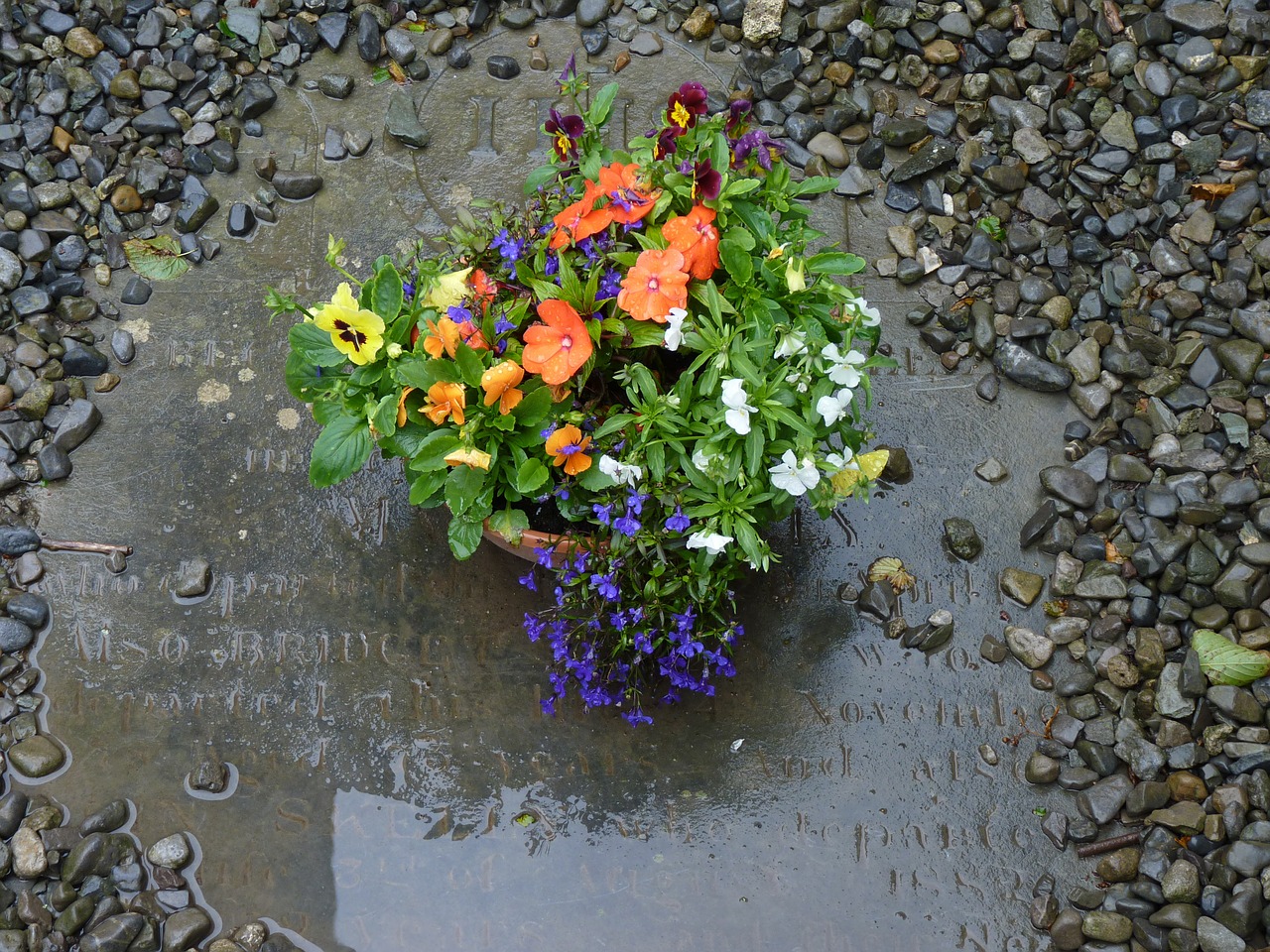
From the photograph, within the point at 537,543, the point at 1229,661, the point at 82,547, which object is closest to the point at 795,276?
the point at 537,543

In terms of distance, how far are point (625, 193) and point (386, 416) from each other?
72 centimetres

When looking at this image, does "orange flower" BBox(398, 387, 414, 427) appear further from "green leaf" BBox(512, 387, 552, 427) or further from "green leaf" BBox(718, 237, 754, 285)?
"green leaf" BBox(718, 237, 754, 285)

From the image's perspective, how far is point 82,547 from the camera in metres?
2.93

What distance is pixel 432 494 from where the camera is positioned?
2.48 metres

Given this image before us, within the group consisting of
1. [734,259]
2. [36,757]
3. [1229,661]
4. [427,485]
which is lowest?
[36,757]

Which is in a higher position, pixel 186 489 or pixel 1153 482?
pixel 1153 482

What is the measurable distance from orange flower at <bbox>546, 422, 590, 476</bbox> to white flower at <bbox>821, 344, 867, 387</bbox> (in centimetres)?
55

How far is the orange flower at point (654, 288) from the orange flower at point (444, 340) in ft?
1.19

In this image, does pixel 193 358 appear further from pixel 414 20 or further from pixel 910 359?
pixel 910 359

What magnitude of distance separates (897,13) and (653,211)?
68.2 inches

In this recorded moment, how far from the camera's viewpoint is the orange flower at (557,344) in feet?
7.26

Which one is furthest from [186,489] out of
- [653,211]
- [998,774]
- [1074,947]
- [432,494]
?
[1074,947]

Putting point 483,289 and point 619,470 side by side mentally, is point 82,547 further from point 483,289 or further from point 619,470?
point 619,470

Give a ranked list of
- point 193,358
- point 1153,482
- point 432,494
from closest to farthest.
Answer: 1. point 432,494
2. point 1153,482
3. point 193,358
